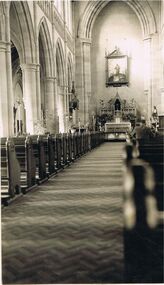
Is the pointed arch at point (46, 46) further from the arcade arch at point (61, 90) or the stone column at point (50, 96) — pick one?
the arcade arch at point (61, 90)

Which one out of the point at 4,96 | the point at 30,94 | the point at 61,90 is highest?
the point at 61,90

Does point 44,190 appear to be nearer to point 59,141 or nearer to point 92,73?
point 59,141

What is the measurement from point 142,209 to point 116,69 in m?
26.4

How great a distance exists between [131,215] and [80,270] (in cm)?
105

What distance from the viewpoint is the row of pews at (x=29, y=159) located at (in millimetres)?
5566

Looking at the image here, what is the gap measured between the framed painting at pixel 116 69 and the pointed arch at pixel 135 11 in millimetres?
2474

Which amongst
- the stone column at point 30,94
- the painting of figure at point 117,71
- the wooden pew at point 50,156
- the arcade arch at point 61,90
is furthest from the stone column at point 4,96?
the painting of figure at point 117,71

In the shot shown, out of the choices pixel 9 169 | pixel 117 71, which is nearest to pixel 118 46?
pixel 117 71

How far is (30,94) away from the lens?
16.3 meters

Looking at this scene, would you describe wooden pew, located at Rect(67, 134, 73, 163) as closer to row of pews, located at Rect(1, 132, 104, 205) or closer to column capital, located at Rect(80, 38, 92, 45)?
row of pews, located at Rect(1, 132, 104, 205)

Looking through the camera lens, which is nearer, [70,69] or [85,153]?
[85,153]

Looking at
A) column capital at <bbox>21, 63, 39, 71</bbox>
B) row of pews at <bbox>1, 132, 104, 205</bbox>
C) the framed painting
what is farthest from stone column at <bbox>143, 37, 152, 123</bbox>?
row of pews at <bbox>1, 132, 104, 205</bbox>

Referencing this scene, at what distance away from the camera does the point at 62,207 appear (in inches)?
199

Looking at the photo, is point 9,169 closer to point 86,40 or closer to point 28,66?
point 28,66
